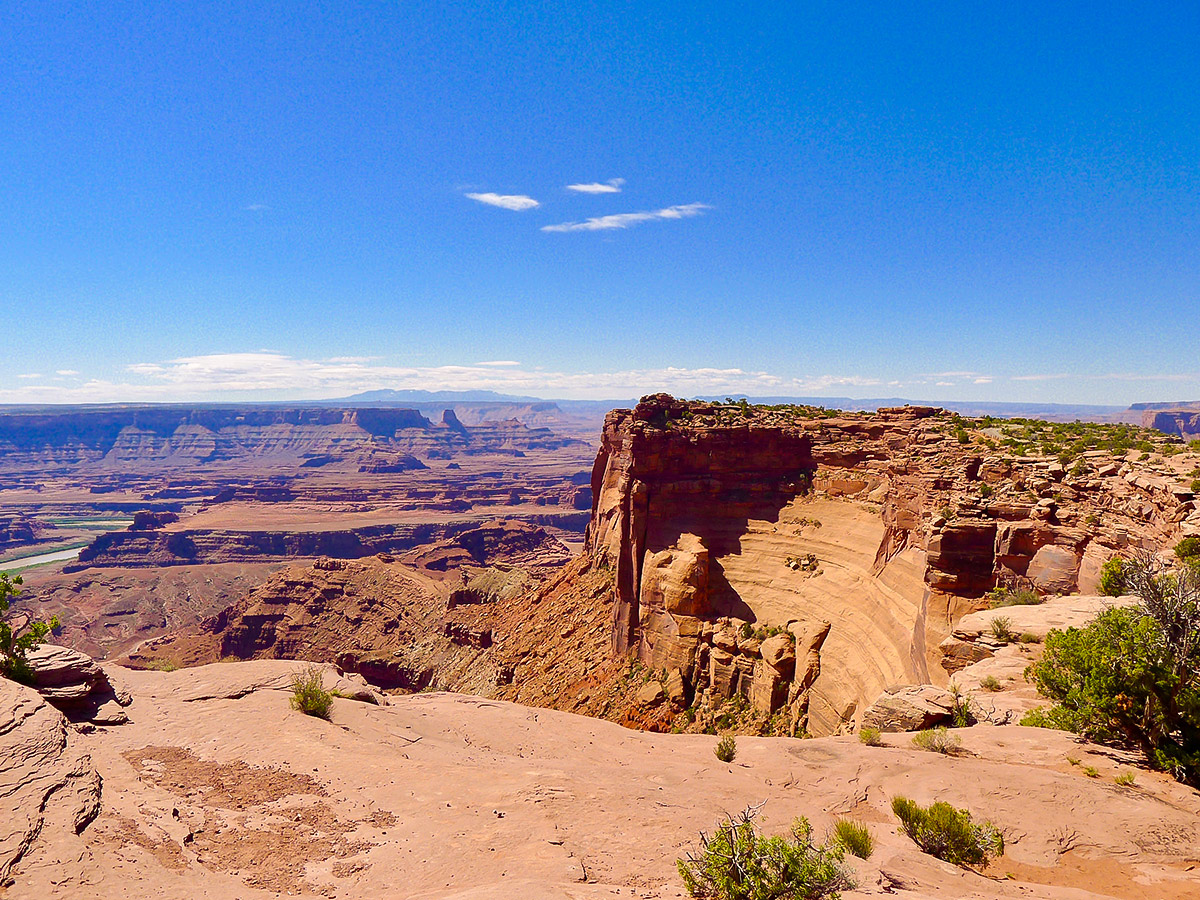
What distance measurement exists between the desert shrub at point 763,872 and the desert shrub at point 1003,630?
1387 centimetres

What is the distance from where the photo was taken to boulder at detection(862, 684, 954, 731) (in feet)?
50.6

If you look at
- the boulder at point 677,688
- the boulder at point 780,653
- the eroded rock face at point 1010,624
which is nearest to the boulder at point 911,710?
the eroded rock face at point 1010,624

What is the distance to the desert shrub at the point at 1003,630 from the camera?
18438 mm

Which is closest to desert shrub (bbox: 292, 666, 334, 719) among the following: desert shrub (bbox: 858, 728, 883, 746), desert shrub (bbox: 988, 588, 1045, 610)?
desert shrub (bbox: 858, 728, 883, 746)

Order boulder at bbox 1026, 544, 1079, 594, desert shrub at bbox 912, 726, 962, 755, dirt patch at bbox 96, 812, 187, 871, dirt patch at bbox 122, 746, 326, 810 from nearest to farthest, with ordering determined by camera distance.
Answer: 1. dirt patch at bbox 96, 812, 187, 871
2. dirt patch at bbox 122, 746, 326, 810
3. desert shrub at bbox 912, 726, 962, 755
4. boulder at bbox 1026, 544, 1079, 594

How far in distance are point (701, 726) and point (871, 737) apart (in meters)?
17.0

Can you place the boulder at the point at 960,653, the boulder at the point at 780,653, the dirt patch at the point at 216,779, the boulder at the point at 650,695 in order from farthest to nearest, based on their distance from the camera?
the boulder at the point at 650,695
the boulder at the point at 780,653
the boulder at the point at 960,653
the dirt patch at the point at 216,779

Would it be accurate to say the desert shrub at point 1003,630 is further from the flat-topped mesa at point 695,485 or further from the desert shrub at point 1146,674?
the flat-topped mesa at point 695,485

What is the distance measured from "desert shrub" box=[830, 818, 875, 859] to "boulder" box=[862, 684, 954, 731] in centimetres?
694

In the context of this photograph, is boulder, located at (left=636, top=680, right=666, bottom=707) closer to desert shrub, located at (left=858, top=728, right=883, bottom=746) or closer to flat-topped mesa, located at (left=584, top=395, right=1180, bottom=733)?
flat-topped mesa, located at (left=584, top=395, right=1180, bottom=733)

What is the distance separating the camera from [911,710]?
15820 mm

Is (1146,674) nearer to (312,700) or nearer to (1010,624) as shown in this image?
(1010,624)

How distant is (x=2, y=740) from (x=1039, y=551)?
30.3 meters

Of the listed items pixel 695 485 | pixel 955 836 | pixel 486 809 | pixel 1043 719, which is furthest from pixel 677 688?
pixel 955 836
